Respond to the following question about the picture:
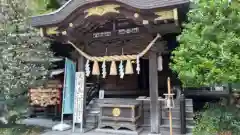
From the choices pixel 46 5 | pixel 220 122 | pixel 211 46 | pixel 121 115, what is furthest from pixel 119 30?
pixel 46 5

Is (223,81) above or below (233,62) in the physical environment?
below

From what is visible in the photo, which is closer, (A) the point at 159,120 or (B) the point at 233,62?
(B) the point at 233,62

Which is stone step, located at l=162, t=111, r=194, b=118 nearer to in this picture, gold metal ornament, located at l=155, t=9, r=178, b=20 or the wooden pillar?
the wooden pillar

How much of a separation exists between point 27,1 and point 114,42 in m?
4.03

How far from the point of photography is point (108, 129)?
25.3ft

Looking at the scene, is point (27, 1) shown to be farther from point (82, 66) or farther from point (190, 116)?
point (190, 116)

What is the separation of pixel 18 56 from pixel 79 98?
8.58 ft

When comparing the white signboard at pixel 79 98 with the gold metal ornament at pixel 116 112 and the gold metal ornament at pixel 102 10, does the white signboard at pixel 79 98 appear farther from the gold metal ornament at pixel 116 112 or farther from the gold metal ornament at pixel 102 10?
the gold metal ornament at pixel 102 10

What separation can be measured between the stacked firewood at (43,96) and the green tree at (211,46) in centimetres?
524

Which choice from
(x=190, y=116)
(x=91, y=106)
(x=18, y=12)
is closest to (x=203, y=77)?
(x=190, y=116)

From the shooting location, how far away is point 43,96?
8938 mm

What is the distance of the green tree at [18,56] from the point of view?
25.1ft

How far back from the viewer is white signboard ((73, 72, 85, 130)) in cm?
793

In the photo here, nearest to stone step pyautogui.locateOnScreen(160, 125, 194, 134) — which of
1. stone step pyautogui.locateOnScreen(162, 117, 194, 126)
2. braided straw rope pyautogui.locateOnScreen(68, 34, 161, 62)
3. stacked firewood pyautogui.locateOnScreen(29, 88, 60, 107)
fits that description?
stone step pyautogui.locateOnScreen(162, 117, 194, 126)
